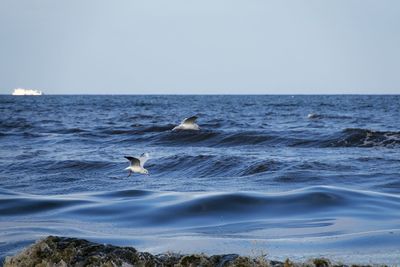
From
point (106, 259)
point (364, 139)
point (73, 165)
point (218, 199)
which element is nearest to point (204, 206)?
point (218, 199)

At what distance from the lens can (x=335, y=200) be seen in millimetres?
9492

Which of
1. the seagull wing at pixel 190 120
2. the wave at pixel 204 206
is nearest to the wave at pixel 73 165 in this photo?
the wave at pixel 204 206

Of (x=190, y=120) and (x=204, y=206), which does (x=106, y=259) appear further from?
(x=190, y=120)

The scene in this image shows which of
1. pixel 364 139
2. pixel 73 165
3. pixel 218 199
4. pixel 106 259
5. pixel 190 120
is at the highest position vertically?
pixel 190 120

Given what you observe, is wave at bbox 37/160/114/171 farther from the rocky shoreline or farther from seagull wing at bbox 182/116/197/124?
the rocky shoreline

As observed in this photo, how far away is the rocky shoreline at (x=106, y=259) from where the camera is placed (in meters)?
4.57

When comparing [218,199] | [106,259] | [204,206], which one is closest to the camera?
[106,259]

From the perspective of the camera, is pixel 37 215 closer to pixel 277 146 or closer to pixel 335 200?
pixel 335 200

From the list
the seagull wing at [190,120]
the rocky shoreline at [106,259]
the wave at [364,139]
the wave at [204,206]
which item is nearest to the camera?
the rocky shoreline at [106,259]

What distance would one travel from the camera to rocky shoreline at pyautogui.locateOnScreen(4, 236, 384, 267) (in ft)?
15.0

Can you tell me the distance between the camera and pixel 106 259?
469cm

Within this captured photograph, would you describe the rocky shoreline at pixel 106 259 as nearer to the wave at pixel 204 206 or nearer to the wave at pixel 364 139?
the wave at pixel 204 206

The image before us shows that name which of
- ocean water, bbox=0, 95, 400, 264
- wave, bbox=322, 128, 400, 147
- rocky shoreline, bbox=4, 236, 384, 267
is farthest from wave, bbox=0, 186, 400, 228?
wave, bbox=322, 128, 400, 147

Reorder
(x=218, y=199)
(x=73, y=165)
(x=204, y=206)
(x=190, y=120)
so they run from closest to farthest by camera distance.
A: (x=204, y=206) → (x=218, y=199) → (x=73, y=165) → (x=190, y=120)
